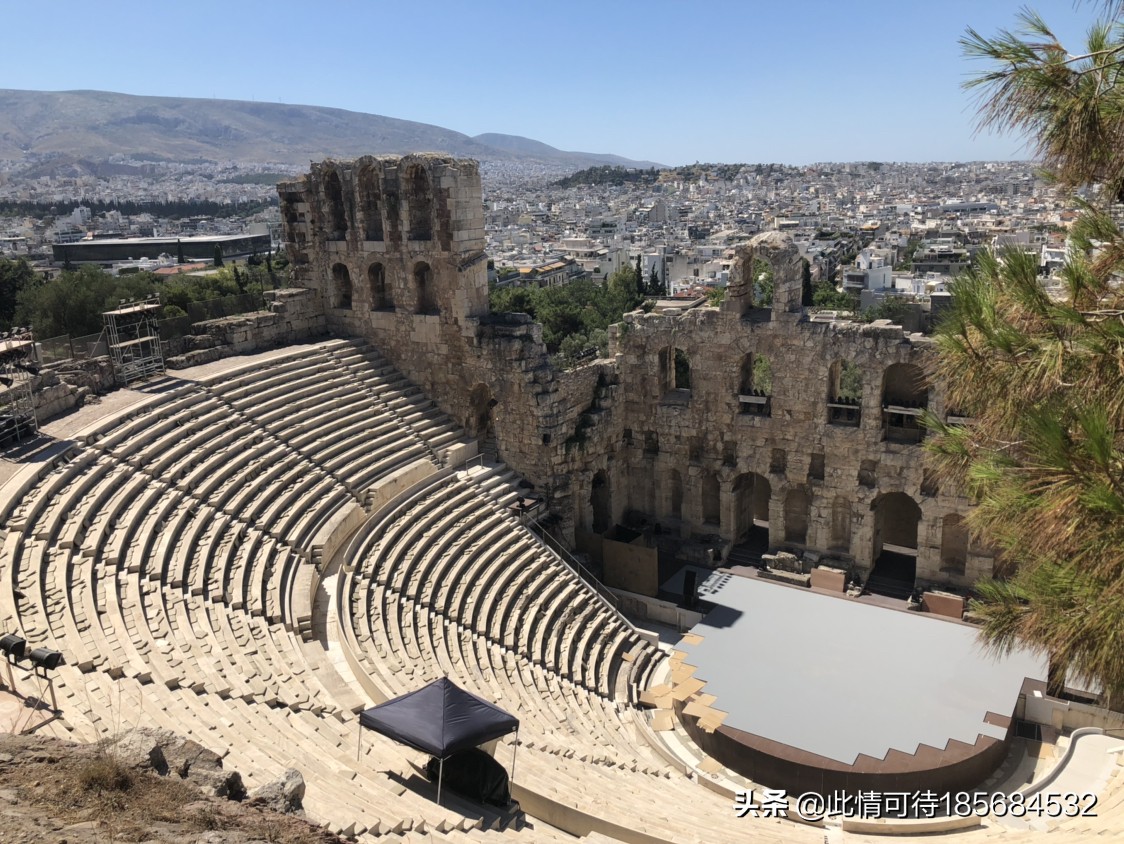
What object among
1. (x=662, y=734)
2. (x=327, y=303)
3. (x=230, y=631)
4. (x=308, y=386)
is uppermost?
(x=327, y=303)

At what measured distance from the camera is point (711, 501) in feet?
84.3

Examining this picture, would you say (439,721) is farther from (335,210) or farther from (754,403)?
(335,210)

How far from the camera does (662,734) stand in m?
17.7

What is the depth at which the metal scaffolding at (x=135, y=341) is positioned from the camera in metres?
20.9

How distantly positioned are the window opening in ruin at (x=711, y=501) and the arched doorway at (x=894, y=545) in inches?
172

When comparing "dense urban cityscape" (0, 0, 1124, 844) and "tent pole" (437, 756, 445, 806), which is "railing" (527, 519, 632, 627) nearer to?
"dense urban cityscape" (0, 0, 1124, 844)

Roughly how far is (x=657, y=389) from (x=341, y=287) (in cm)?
1000

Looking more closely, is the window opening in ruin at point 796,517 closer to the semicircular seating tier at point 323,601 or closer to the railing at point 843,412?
the railing at point 843,412

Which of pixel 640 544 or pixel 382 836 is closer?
pixel 382 836

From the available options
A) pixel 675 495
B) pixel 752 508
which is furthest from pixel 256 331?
pixel 752 508

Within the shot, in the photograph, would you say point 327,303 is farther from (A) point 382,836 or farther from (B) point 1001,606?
(B) point 1001,606

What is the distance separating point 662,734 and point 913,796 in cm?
480

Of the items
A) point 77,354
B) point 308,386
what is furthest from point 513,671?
point 77,354

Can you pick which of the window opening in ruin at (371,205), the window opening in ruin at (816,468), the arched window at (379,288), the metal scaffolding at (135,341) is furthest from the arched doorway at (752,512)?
the metal scaffolding at (135,341)
